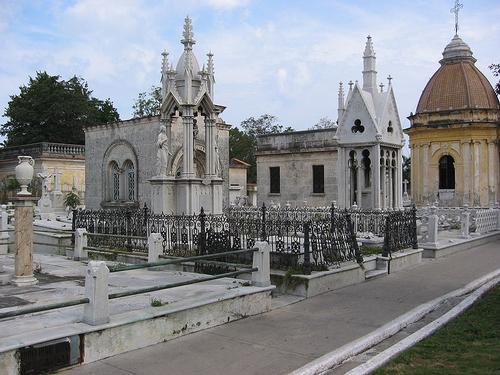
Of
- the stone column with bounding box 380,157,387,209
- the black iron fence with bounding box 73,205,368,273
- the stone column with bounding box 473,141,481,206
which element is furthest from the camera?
the stone column with bounding box 473,141,481,206

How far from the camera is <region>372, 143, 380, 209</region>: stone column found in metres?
17.2

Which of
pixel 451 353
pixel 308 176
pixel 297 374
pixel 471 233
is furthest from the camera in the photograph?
pixel 308 176

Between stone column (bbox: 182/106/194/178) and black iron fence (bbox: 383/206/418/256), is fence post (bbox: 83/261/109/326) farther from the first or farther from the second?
stone column (bbox: 182/106/194/178)

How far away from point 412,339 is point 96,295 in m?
4.16

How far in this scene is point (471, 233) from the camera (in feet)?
67.5

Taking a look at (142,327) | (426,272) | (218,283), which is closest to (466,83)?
(426,272)

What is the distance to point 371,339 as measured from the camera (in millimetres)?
7016

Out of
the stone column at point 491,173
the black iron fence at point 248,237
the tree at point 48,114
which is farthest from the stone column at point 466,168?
the tree at point 48,114

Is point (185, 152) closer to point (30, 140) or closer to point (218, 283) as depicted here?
point (218, 283)

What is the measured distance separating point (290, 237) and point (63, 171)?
31.2m

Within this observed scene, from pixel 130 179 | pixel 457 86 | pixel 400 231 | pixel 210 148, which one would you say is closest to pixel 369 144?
pixel 400 231

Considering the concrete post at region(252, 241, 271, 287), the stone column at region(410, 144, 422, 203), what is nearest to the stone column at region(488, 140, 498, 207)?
the stone column at region(410, 144, 422, 203)

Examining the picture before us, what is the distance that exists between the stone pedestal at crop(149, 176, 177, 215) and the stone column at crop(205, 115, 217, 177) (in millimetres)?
1275

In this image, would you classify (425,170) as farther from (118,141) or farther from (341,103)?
(118,141)
